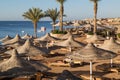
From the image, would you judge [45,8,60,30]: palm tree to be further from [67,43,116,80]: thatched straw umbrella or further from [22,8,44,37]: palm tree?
[67,43,116,80]: thatched straw umbrella

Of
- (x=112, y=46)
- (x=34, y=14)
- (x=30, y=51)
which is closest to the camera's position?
(x=30, y=51)

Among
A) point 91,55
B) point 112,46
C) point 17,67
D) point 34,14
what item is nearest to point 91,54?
point 91,55

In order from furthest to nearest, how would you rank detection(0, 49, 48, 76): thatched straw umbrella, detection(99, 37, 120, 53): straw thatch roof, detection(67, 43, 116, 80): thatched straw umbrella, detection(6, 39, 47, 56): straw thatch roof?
detection(99, 37, 120, 53): straw thatch roof
detection(6, 39, 47, 56): straw thatch roof
detection(67, 43, 116, 80): thatched straw umbrella
detection(0, 49, 48, 76): thatched straw umbrella

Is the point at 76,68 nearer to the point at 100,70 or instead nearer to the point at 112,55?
the point at 100,70

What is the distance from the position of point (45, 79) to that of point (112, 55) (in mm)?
4398

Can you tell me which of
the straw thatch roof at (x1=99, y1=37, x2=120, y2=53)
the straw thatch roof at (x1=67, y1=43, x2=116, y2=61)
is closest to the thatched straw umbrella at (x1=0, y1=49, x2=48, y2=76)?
the straw thatch roof at (x1=67, y1=43, x2=116, y2=61)

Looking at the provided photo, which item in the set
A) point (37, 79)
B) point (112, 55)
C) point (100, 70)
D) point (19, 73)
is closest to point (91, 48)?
point (112, 55)

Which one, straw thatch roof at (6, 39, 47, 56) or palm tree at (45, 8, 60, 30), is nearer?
straw thatch roof at (6, 39, 47, 56)

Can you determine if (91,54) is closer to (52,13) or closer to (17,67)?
(17,67)

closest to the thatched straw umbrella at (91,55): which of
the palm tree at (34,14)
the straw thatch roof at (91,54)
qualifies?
the straw thatch roof at (91,54)

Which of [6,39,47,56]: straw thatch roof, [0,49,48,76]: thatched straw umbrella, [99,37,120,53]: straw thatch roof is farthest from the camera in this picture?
[99,37,120,53]: straw thatch roof

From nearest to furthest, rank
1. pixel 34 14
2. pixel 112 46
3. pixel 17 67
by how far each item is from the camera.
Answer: pixel 17 67 → pixel 112 46 → pixel 34 14

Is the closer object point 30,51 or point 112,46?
point 30,51

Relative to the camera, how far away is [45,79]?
18.2 m
